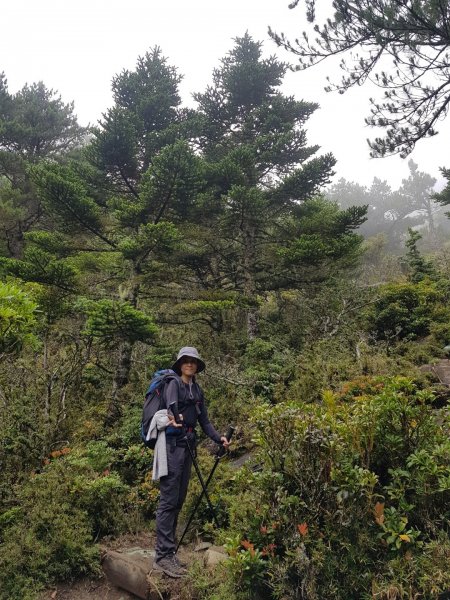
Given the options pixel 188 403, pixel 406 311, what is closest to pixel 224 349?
pixel 406 311

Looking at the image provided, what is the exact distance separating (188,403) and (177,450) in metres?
0.54

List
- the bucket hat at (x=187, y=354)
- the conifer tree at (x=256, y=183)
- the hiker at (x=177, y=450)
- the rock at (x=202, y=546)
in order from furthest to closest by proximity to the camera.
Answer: the conifer tree at (x=256, y=183)
the bucket hat at (x=187, y=354)
the rock at (x=202, y=546)
the hiker at (x=177, y=450)

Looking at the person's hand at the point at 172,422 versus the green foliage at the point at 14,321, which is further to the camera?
the person's hand at the point at 172,422

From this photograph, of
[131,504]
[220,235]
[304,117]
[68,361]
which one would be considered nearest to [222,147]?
[304,117]

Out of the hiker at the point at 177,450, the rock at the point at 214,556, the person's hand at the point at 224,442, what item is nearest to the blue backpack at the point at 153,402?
the hiker at the point at 177,450

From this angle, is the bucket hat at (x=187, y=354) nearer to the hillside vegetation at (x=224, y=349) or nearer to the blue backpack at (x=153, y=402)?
the blue backpack at (x=153, y=402)

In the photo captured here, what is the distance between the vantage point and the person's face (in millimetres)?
4789

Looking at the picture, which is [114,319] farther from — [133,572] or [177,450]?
[133,572]

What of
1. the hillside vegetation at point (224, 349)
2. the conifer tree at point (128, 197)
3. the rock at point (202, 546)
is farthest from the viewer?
the conifer tree at point (128, 197)

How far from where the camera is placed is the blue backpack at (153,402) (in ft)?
14.4

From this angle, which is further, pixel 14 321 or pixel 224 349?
pixel 224 349

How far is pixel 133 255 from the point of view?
1055 centimetres

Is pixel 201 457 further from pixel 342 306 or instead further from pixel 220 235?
pixel 220 235

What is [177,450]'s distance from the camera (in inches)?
170
